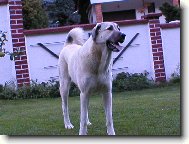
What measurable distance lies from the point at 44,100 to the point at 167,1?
2.44 m

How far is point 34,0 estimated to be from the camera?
494 inches

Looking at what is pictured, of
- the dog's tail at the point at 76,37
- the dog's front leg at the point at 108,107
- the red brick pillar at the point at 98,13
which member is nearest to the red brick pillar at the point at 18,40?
the red brick pillar at the point at 98,13

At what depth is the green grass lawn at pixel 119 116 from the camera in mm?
4164

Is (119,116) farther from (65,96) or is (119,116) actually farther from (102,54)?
(102,54)

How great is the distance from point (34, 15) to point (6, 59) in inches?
170

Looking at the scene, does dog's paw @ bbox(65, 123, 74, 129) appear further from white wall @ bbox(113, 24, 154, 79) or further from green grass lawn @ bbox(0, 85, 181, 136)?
white wall @ bbox(113, 24, 154, 79)

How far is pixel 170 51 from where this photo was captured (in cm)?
717

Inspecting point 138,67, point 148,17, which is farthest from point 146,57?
point 148,17

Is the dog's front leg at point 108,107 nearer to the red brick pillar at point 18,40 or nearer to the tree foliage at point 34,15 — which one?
the red brick pillar at point 18,40

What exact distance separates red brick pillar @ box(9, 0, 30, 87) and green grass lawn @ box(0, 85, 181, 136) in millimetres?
1223

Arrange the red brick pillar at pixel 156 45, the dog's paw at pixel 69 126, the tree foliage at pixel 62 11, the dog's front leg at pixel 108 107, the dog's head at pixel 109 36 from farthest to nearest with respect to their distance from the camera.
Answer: the tree foliage at pixel 62 11
the red brick pillar at pixel 156 45
the dog's paw at pixel 69 126
the dog's front leg at pixel 108 107
the dog's head at pixel 109 36

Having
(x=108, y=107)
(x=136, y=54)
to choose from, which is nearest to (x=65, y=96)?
(x=108, y=107)

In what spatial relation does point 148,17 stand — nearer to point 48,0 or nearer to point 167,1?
point 167,1

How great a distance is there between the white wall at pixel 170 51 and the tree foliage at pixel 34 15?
471 centimetres
